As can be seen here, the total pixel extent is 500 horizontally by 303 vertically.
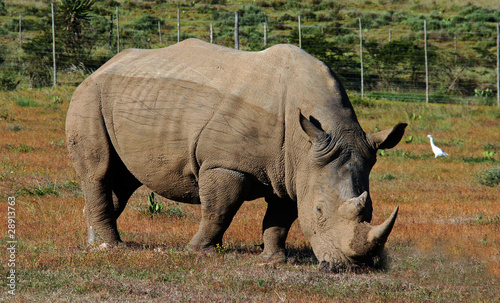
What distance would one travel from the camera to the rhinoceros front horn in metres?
5.54

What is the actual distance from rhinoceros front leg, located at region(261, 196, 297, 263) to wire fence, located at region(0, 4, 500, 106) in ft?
45.3

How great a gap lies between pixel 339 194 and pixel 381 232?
59 cm

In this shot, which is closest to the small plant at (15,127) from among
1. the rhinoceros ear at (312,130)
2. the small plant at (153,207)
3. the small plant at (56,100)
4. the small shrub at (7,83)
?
the small plant at (56,100)

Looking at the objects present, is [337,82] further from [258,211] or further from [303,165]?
[258,211]

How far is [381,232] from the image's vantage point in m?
5.58

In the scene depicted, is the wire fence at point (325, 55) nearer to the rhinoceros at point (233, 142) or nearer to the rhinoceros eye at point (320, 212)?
the rhinoceros at point (233, 142)

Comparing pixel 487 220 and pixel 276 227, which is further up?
pixel 276 227

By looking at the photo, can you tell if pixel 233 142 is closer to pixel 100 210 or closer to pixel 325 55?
pixel 100 210

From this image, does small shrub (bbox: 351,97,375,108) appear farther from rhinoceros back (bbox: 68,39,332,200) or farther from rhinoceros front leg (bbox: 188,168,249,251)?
rhinoceros front leg (bbox: 188,168,249,251)

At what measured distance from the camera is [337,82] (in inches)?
268

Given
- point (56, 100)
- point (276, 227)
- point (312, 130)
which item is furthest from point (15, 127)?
point (312, 130)

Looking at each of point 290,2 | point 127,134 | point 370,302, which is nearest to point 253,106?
point 127,134

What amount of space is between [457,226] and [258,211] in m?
3.05

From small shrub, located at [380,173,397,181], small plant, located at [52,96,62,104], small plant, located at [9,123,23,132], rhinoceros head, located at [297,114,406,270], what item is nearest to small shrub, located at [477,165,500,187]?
small shrub, located at [380,173,397,181]
